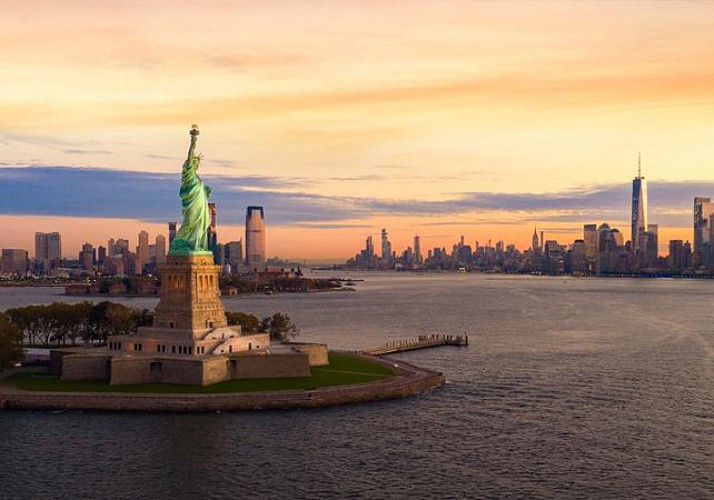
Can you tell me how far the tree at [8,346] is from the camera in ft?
221

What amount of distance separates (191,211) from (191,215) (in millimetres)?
339

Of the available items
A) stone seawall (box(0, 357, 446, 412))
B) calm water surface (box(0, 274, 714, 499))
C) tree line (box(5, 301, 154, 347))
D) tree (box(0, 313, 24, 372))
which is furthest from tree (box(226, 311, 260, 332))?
stone seawall (box(0, 357, 446, 412))


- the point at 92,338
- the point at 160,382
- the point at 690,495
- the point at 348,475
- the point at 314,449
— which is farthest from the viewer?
the point at 92,338

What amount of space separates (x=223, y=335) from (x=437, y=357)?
1119 inches

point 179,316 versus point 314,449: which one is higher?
point 179,316

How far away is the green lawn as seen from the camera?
199 ft

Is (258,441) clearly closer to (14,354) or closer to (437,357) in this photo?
(14,354)

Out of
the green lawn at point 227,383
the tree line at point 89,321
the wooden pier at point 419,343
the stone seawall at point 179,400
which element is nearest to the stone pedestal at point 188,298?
the green lawn at point 227,383

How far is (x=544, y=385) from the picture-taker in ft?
229

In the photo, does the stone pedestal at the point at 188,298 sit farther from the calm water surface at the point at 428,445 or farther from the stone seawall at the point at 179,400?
the calm water surface at the point at 428,445

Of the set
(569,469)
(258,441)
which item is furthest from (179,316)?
(569,469)

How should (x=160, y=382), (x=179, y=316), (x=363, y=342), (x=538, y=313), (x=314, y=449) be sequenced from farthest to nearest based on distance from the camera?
(x=538, y=313), (x=363, y=342), (x=179, y=316), (x=160, y=382), (x=314, y=449)

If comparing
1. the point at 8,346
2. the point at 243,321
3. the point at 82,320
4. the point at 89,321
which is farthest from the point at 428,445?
the point at 82,320

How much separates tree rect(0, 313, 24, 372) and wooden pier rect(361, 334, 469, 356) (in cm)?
3604
